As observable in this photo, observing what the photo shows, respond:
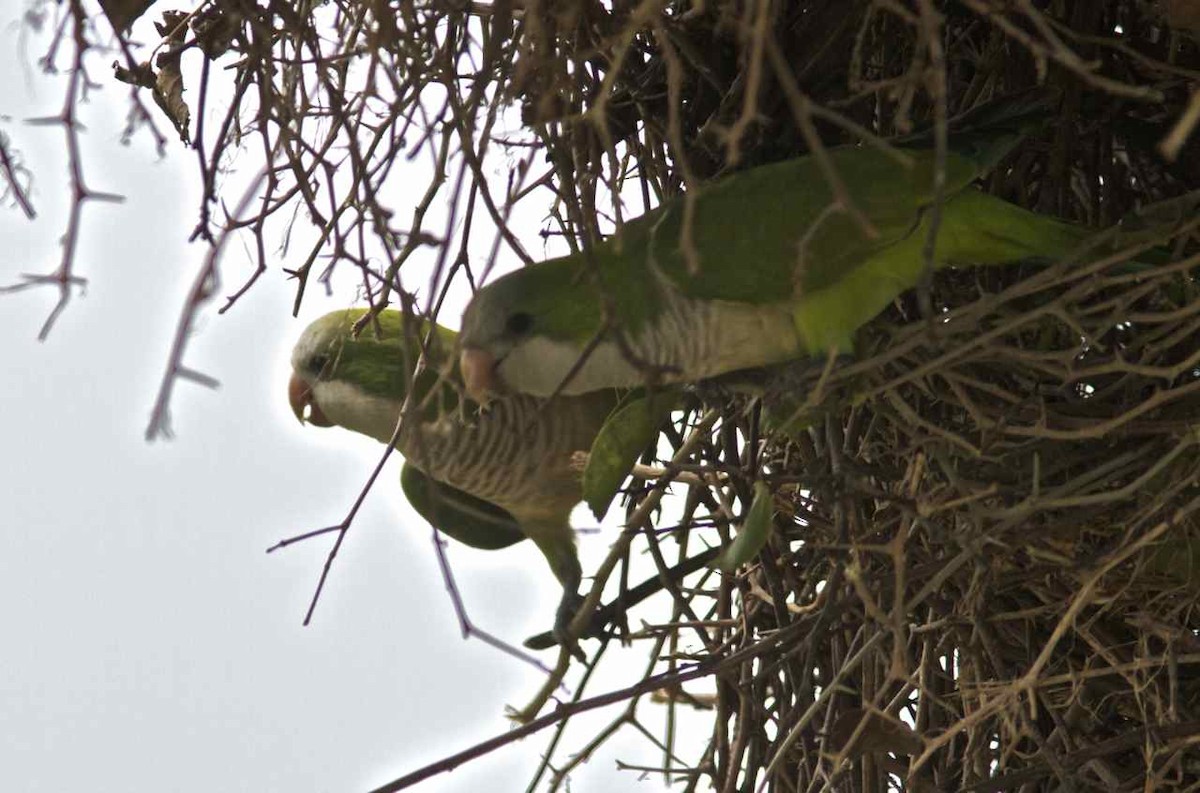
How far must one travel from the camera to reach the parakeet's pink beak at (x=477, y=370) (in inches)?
34.1

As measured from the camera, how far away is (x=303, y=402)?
105 centimetres

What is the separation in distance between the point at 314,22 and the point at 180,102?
126mm

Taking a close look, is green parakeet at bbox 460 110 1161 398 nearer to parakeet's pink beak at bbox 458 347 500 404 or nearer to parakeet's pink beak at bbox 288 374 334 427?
Result: parakeet's pink beak at bbox 458 347 500 404

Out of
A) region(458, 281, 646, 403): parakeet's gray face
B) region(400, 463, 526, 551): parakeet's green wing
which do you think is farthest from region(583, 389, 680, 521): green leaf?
region(400, 463, 526, 551): parakeet's green wing

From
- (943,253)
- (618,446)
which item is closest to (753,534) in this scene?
(618,446)

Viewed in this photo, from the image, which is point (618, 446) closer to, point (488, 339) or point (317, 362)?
point (488, 339)

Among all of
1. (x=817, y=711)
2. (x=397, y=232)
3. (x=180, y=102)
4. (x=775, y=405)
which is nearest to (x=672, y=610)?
(x=817, y=711)

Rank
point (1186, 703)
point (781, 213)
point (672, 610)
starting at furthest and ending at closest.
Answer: point (672, 610)
point (1186, 703)
point (781, 213)

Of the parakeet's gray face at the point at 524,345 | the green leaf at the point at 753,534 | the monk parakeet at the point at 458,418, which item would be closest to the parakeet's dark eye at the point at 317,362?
the monk parakeet at the point at 458,418

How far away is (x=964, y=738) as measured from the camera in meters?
1.04

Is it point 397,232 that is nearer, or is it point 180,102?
point 397,232

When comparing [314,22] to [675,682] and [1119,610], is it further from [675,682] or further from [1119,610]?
[1119,610]

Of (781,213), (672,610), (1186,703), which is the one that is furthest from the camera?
(672,610)

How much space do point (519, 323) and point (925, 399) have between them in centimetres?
27
